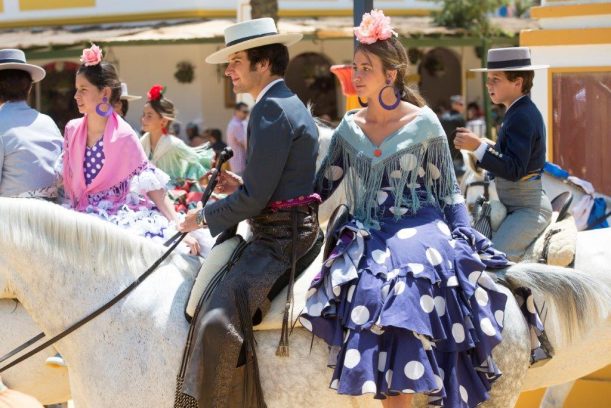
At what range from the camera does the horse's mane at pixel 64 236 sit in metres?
4.45

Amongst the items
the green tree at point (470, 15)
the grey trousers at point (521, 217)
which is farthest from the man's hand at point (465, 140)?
the green tree at point (470, 15)

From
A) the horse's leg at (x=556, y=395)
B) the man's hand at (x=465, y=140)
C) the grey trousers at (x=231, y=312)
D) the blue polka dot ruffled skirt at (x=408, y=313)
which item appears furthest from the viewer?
the horse's leg at (x=556, y=395)

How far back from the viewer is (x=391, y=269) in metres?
4.23

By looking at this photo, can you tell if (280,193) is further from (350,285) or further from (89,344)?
(89,344)

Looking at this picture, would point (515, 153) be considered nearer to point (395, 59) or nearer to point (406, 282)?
point (395, 59)

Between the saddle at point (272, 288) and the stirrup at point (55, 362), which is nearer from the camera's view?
the saddle at point (272, 288)

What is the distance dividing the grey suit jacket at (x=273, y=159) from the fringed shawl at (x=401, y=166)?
7.7 inches

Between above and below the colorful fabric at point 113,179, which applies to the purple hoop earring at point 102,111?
above

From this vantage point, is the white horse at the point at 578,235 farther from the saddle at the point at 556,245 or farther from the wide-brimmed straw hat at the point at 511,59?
the wide-brimmed straw hat at the point at 511,59

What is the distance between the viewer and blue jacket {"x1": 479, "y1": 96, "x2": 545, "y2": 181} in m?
5.46

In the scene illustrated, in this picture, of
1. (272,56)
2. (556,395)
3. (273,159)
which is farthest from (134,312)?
(556,395)

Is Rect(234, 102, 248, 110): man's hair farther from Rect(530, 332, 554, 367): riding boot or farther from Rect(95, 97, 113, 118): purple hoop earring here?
Rect(530, 332, 554, 367): riding boot

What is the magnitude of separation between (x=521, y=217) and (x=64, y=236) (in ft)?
9.07

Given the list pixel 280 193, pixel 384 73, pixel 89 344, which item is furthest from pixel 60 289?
pixel 384 73
